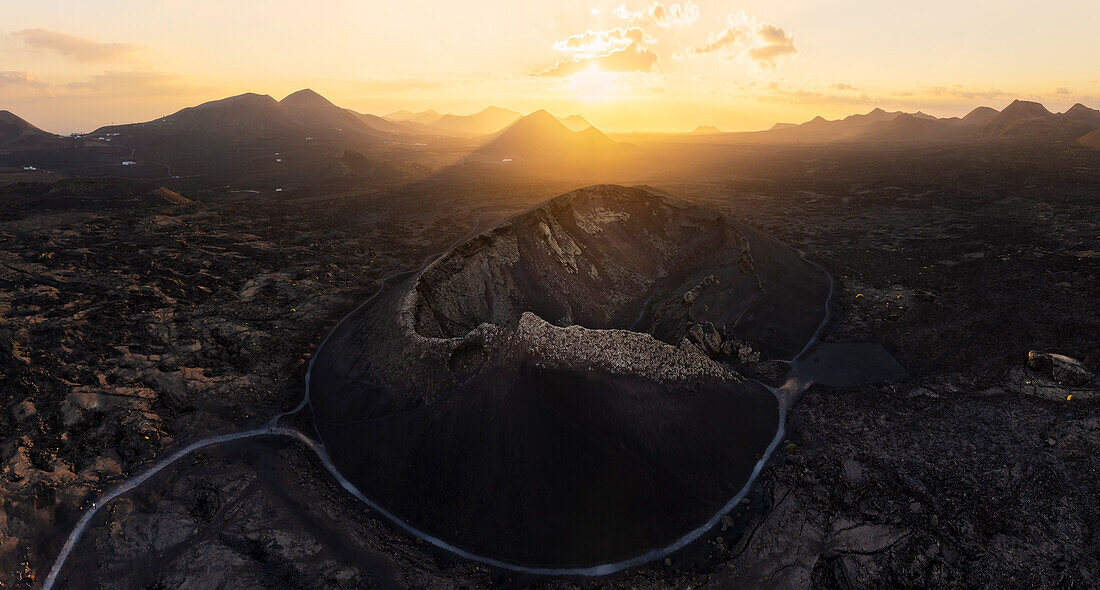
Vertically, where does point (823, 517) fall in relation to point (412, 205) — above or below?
below

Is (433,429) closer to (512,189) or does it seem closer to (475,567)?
(475,567)

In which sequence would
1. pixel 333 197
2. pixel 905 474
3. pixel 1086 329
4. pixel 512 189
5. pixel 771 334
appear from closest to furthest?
pixel 905 474 → pixel 1086 329 → pixel 771 334 → pixel 333 197 → pixel 512 189

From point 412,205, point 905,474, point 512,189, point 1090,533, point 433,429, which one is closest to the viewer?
point 1090,533

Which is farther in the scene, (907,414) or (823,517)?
(907,414)

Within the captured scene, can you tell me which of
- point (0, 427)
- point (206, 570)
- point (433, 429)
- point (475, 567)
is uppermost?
point (0, 427)

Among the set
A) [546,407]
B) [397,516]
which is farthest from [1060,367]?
[397,516]

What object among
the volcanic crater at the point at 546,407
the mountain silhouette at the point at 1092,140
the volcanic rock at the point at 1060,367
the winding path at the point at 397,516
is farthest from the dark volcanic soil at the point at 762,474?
the mountain silhouette at the point at 1092,140

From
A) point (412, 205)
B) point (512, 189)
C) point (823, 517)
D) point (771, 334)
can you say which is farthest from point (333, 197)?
point (823, 517)

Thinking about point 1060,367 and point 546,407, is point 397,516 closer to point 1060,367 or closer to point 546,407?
point 546,407
